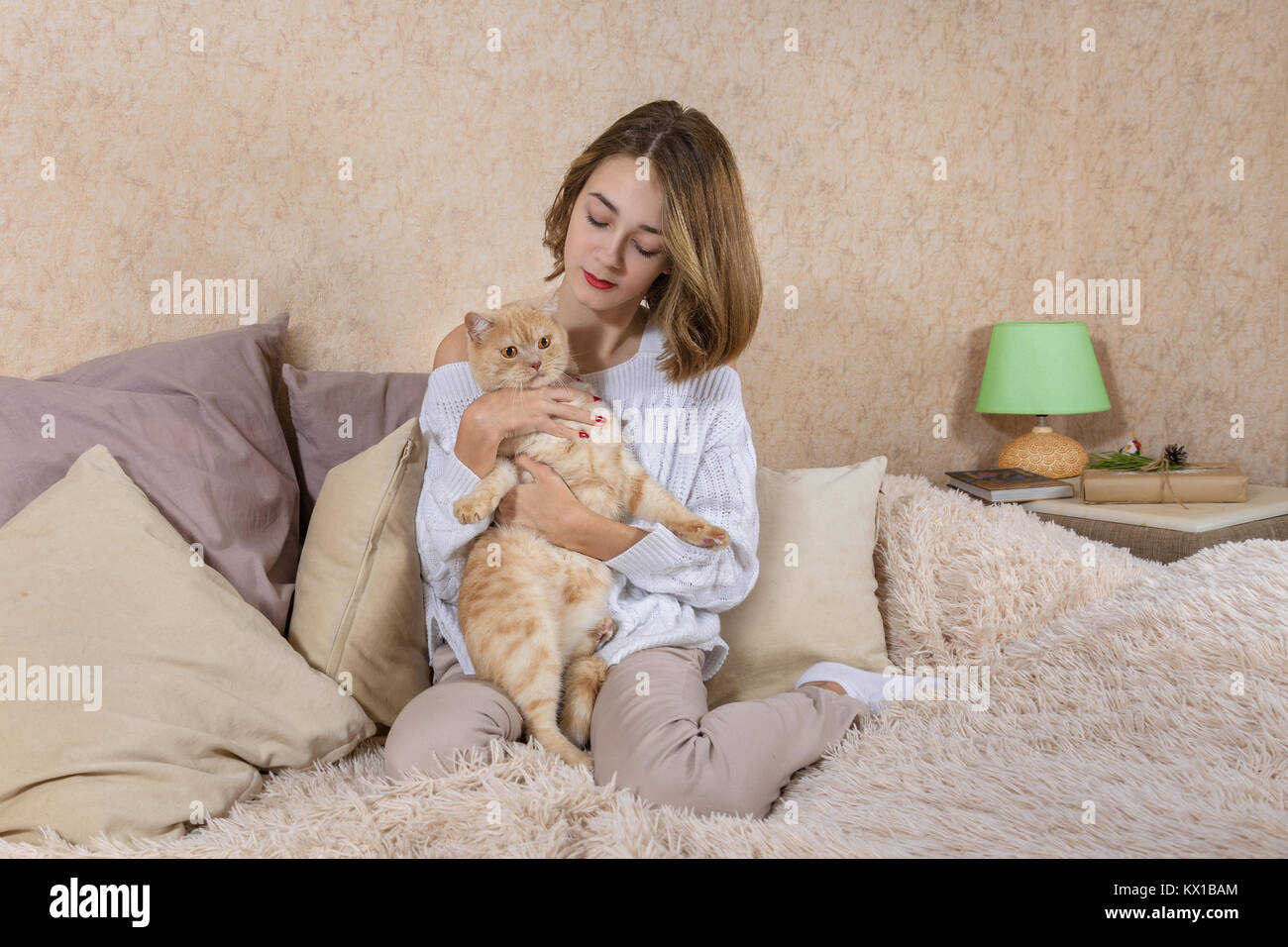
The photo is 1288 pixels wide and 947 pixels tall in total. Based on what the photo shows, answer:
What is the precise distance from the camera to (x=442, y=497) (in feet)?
4.83

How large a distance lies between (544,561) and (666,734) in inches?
13.5

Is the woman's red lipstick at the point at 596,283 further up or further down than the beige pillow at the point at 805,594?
further up

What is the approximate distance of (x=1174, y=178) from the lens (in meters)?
2.61

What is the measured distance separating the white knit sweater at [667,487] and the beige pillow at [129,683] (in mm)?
290

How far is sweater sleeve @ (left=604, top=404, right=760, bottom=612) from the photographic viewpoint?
57.1 inches

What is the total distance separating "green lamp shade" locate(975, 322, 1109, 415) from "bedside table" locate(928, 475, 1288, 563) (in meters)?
0.27

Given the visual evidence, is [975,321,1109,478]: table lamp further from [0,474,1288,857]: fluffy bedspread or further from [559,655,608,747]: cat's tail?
[559,655,608,747]: cat's tail

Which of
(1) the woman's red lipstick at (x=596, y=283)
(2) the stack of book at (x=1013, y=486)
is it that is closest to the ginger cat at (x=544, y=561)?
(1) the woman's red lipstick at (x=596, y=283)

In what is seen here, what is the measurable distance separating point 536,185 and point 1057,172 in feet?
5.09

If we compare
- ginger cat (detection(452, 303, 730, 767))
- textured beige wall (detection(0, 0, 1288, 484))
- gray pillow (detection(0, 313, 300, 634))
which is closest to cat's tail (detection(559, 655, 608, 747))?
ginger cat (detection(452, 303, 730, 767))

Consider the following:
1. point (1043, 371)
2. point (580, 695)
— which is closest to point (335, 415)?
point (580, 695)

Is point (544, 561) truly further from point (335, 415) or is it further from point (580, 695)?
point (335, 415)

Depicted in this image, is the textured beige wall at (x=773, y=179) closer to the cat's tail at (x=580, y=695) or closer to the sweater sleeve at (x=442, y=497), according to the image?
the sweater sleeve at (x=442, y=497)

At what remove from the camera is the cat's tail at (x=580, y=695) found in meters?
1.42
